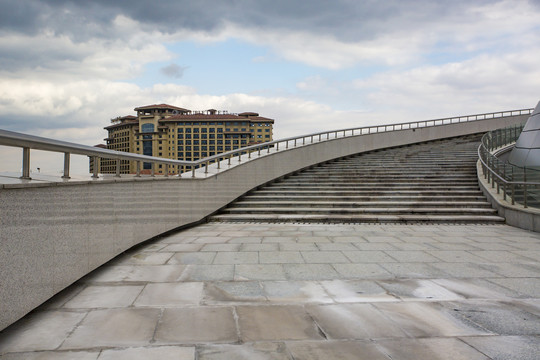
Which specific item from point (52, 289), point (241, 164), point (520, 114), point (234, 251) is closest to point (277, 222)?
point (241, 164)

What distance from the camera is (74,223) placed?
4.32 meters

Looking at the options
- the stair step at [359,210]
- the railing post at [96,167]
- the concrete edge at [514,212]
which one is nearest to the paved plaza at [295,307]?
the railing post at [96,167]

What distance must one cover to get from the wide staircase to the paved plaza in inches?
147

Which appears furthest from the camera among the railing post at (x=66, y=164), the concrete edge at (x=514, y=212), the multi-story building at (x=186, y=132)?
the multi-story building at (x=186, y=132)

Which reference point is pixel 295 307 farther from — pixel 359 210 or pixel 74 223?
pixel 359 210

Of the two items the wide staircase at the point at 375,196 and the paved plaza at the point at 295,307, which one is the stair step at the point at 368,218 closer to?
the wide staircase at the point at 375,196

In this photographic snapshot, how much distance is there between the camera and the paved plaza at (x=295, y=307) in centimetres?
291

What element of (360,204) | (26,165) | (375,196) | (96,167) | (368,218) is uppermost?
(96,167)

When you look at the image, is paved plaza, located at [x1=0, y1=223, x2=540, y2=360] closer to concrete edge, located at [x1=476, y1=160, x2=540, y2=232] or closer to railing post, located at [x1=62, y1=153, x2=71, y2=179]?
railing post, located at [x1=62, y1=153, x2=71, y2=179]

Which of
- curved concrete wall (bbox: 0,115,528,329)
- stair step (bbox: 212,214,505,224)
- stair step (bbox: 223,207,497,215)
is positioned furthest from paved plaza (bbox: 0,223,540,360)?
stair step (bbox: 223,207,497,215)

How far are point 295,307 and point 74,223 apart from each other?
276 cm

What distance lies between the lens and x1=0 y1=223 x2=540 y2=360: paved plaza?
2.91 metres

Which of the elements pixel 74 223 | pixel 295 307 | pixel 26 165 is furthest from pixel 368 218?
pixel 26 165

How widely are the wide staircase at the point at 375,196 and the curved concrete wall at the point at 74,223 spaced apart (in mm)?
2444
